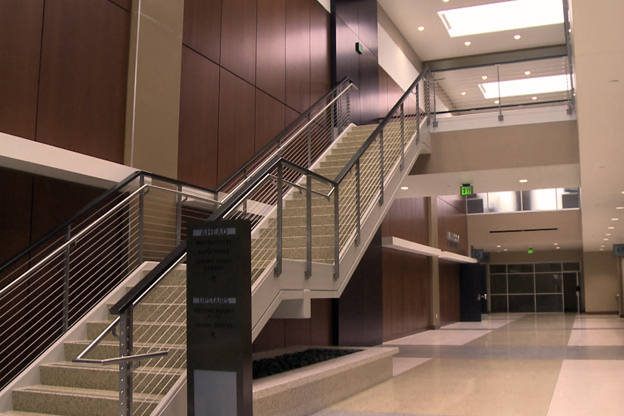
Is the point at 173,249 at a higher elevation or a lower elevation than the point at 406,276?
higher

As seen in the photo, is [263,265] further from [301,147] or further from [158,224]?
[301,147]

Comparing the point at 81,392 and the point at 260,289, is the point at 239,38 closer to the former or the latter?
the point at 260,289

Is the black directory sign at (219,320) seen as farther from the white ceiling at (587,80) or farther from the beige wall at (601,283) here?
the beige wall at (601,283)

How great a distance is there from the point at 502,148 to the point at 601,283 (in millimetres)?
19182

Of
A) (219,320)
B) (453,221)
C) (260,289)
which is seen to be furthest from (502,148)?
(453,221)

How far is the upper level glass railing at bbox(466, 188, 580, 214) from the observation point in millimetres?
22953

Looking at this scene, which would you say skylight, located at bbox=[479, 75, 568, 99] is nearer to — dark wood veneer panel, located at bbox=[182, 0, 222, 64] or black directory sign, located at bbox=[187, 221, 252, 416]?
dark wood veneer panel, located at bbox=[182, 0, 222, 64]

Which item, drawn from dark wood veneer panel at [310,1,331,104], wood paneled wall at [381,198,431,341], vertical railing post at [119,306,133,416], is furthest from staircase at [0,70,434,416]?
wood paneled wall at [381,198,431,341]

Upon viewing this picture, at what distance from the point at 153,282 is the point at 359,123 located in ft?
31.2

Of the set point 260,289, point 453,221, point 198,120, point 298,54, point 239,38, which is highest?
point 298,54

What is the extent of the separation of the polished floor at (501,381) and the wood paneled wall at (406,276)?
2239 mm

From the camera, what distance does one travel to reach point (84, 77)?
19.9ft

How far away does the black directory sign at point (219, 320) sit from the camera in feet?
11.4

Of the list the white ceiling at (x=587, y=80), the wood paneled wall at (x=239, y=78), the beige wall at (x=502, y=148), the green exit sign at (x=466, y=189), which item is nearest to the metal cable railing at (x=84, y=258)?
the wood paneled wall at (x=239, y=78)
